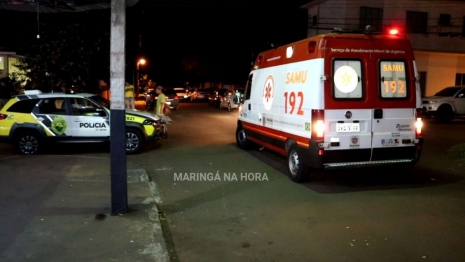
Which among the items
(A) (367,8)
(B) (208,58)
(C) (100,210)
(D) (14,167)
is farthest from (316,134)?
(B) (208,58)

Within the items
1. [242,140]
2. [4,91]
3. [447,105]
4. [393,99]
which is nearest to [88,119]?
[242,140]

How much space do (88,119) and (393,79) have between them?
7.58 m

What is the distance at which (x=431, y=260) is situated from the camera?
5.22m

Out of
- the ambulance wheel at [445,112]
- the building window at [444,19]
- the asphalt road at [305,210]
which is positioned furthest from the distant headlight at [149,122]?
the building window at [444,19]

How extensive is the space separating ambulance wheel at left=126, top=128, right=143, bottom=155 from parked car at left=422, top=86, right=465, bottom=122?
608 inches

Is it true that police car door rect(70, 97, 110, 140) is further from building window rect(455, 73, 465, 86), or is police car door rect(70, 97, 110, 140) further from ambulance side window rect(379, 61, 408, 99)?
building window rect(455, 73, 465, 86)

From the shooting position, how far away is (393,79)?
855 cm

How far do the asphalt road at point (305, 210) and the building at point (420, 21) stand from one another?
2009 cm

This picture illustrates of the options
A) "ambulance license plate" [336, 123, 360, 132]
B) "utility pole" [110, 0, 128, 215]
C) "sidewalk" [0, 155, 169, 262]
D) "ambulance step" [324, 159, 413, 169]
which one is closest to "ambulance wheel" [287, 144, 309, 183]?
"ambulance step" [324, 159, 413, 169]

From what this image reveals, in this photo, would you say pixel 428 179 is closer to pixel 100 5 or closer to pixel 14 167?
pixel 100 5

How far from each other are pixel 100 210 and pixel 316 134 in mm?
3743

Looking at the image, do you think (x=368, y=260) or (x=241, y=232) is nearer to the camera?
(x=368, y=260)

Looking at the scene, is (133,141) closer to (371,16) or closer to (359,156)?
(359,156)

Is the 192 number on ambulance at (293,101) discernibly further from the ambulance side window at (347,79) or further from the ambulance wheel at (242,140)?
the ambulance wheel at (242,140)
